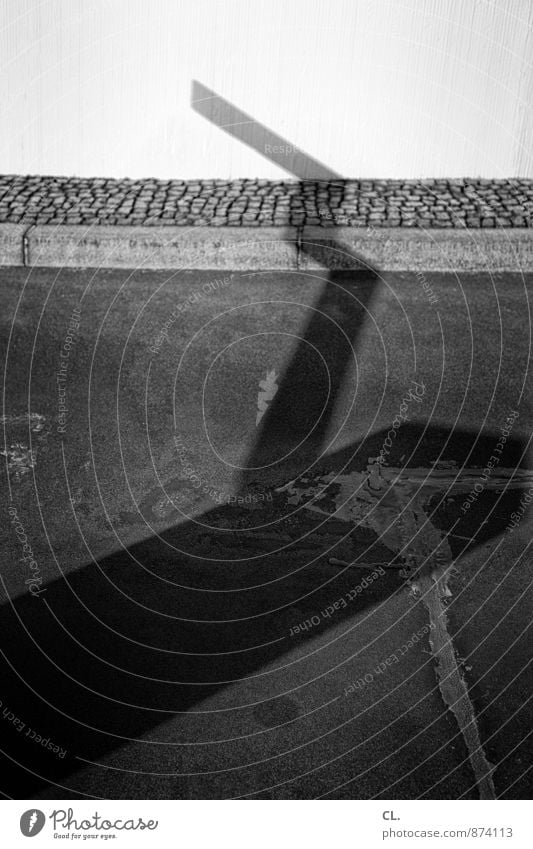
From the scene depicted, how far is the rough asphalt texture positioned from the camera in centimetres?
357

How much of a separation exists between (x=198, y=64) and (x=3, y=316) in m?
3.22

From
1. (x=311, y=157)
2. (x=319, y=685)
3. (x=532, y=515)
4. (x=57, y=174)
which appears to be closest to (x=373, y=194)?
(x=311, y=157)

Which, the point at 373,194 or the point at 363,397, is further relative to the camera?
the point at 373,194

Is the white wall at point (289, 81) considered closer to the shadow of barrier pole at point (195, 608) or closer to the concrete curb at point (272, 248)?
the concrete curb at point (272, 248)

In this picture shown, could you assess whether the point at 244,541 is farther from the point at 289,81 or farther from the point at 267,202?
the point at 289,81

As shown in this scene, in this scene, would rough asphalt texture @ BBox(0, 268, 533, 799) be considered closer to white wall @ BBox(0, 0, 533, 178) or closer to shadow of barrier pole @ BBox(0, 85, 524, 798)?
shadow of barrier pole @ BBox(0, 85, 524, 798)

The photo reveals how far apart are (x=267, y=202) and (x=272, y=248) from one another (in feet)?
2.82

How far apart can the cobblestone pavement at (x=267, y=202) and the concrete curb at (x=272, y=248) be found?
0.24m

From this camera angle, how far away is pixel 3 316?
6.23 meters

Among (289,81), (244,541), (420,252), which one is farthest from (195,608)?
(289,81)

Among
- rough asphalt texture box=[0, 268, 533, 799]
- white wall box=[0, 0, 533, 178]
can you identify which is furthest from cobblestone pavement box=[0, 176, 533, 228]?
rough asphalt texture box=[0, 268, 533, 799]

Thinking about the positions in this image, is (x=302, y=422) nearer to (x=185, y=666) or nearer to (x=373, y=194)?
(x=185, y=666)

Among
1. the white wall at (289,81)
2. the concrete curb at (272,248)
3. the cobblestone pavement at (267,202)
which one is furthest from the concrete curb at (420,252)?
the white wall at (289,81)

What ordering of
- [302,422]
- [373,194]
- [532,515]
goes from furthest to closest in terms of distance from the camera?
[373,194], [302,422], [532,515]
